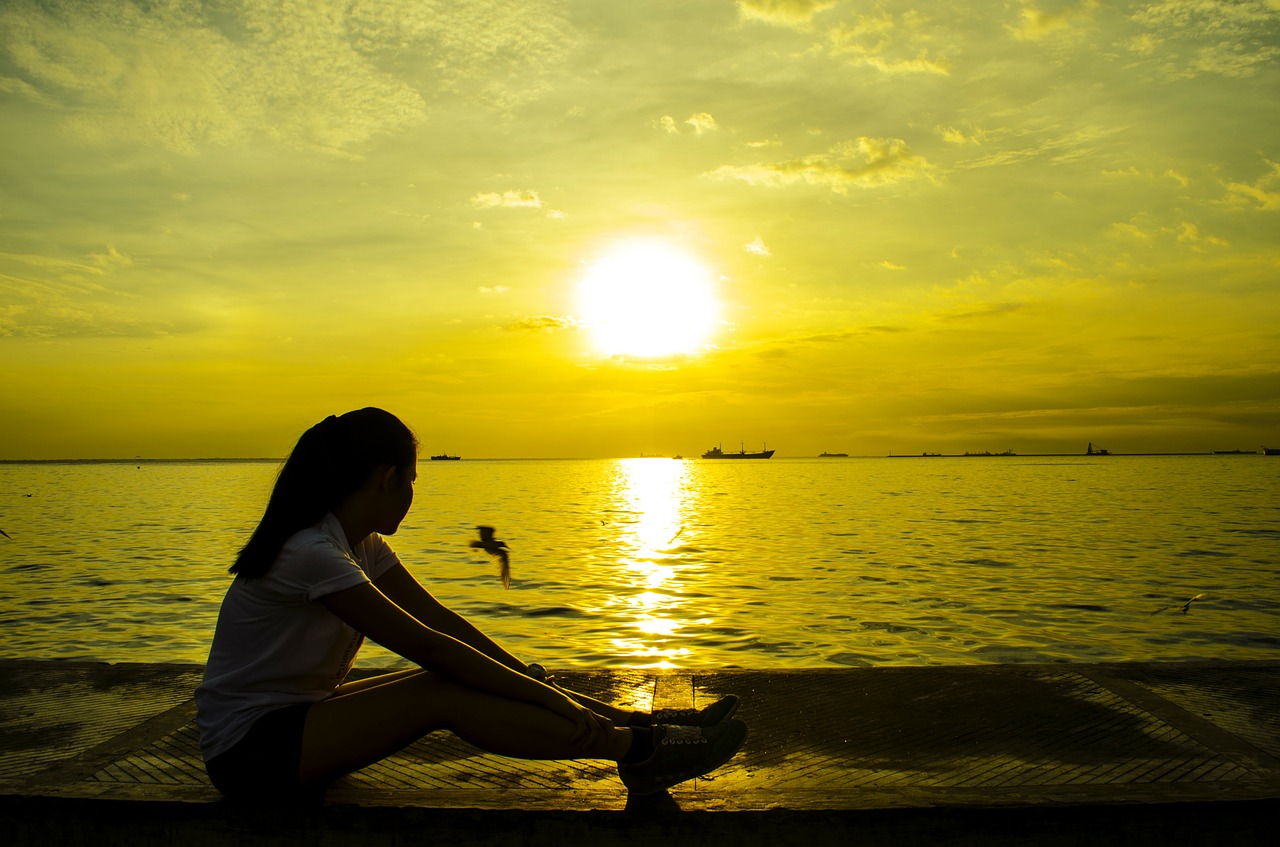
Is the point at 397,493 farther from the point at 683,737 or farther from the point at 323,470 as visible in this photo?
the point at 683,737

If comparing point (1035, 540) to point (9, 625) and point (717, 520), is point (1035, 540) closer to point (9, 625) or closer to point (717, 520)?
point (717, 520)

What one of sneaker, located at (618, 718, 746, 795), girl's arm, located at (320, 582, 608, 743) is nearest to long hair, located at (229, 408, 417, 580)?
girl's arm, located at (320, 582, 608, 743)

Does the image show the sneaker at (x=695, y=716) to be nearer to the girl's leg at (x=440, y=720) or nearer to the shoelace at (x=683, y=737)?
the shoelace at (x=683, y=737)

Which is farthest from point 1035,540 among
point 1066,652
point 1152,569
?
point 1066,652

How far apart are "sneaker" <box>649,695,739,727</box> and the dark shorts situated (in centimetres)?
137

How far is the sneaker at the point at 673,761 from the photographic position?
11.2ft

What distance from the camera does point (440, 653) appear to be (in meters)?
3.17

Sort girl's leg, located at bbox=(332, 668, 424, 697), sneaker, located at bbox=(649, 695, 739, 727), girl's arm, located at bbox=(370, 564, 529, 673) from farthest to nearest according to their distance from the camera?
girl's arm, located at bbox=(370, 564, 529, 673) → sneaker, located at bbox=(649, 695, 739, 727) → girl's leg, located at bbox=(332, 668, 424, 697)

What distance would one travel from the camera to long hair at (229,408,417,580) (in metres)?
3.14

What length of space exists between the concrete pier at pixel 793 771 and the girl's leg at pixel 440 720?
0.67ft

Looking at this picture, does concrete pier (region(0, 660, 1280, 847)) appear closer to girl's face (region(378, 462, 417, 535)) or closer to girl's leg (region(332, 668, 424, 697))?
girl's leg (region(332, 668, 424, 697))

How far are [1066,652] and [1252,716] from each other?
5553mm

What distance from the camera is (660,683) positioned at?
554 cm

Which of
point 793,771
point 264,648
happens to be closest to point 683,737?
point 793,771
